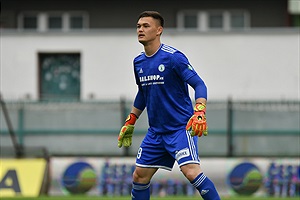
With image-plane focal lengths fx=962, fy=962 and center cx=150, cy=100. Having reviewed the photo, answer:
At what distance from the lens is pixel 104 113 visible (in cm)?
2155

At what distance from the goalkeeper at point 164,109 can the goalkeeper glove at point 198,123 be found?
0.21 m

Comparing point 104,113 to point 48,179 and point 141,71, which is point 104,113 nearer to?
point 48,179

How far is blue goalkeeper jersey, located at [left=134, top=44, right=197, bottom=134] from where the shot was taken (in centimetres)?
1030

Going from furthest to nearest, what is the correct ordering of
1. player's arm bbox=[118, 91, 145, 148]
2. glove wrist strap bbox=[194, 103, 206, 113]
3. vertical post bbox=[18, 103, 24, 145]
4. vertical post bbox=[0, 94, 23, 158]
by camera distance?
vertical post bbox=[18, 103, 24, 145], vertical post bbox=[0, 94, 23, 158], player's arm bbox=[118, 91, 145, 148], glove wrist strap bbox=[194, 103, 206, 113]

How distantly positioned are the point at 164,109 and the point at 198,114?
69 centimetres

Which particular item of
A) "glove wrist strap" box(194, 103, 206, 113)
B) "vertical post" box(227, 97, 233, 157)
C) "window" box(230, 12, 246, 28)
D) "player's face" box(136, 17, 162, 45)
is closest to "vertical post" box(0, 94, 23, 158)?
"vertical post" box(227, 97, 233, 157)

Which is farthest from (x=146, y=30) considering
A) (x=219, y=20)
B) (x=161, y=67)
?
(x=219, y=20)

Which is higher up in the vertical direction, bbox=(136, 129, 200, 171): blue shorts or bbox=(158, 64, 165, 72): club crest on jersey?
bbox=(158, 64, 165, 72): club crest on jersey

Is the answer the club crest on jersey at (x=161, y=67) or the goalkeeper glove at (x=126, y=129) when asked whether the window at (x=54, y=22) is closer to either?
the goalkeeper glove at (x=126, y=129)

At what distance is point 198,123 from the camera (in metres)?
9.73

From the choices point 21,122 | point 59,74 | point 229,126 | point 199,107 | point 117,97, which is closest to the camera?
point 199,107

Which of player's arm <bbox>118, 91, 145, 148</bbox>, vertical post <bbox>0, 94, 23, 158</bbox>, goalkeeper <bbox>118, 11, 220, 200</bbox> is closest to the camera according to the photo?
goalkeeper <bbox>118, 11, 220, 200</bbox>

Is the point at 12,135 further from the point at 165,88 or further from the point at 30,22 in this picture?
the point at 165,88

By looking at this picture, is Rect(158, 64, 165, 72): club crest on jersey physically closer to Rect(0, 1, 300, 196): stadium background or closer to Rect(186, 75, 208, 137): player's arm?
Rect(186, 75, 208, 137): player's arm
